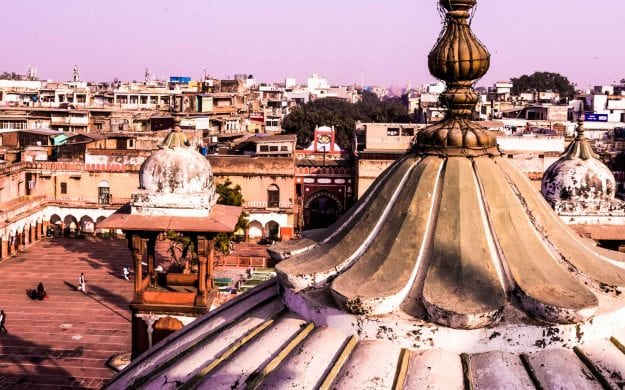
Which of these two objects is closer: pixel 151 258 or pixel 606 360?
pixel 606 360

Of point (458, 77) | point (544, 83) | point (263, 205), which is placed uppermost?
point (544, 83)

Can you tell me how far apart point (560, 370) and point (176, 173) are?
10716mm

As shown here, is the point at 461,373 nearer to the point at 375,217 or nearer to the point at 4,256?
the point at 375,217

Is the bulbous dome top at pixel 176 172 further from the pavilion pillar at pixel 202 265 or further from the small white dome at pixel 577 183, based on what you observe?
the small white dome at pixel 577 183

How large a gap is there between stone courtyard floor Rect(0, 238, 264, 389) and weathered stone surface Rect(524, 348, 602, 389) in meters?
14.3

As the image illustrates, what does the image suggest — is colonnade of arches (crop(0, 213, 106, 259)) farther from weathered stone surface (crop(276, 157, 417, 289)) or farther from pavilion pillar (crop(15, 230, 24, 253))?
weathered stone surface (crop(276, 157, 417, 289))

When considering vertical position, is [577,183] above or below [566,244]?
below

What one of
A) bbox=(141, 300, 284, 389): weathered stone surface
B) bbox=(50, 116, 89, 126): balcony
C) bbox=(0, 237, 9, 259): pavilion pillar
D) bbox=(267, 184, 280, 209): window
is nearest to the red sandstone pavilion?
bbox=(141, 300, 284, 389): weathered stone surface

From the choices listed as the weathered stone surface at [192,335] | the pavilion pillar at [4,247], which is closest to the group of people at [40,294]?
the pavilion pillar at [4,247]

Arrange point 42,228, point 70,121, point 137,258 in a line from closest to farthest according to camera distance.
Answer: point 137,258 → point 42,228 → point 70,121

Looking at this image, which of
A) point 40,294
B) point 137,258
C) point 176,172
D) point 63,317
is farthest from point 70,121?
point 137,258

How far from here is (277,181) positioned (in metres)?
34.0

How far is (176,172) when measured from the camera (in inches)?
512

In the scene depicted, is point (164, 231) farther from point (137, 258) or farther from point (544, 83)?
point (544, 83)
